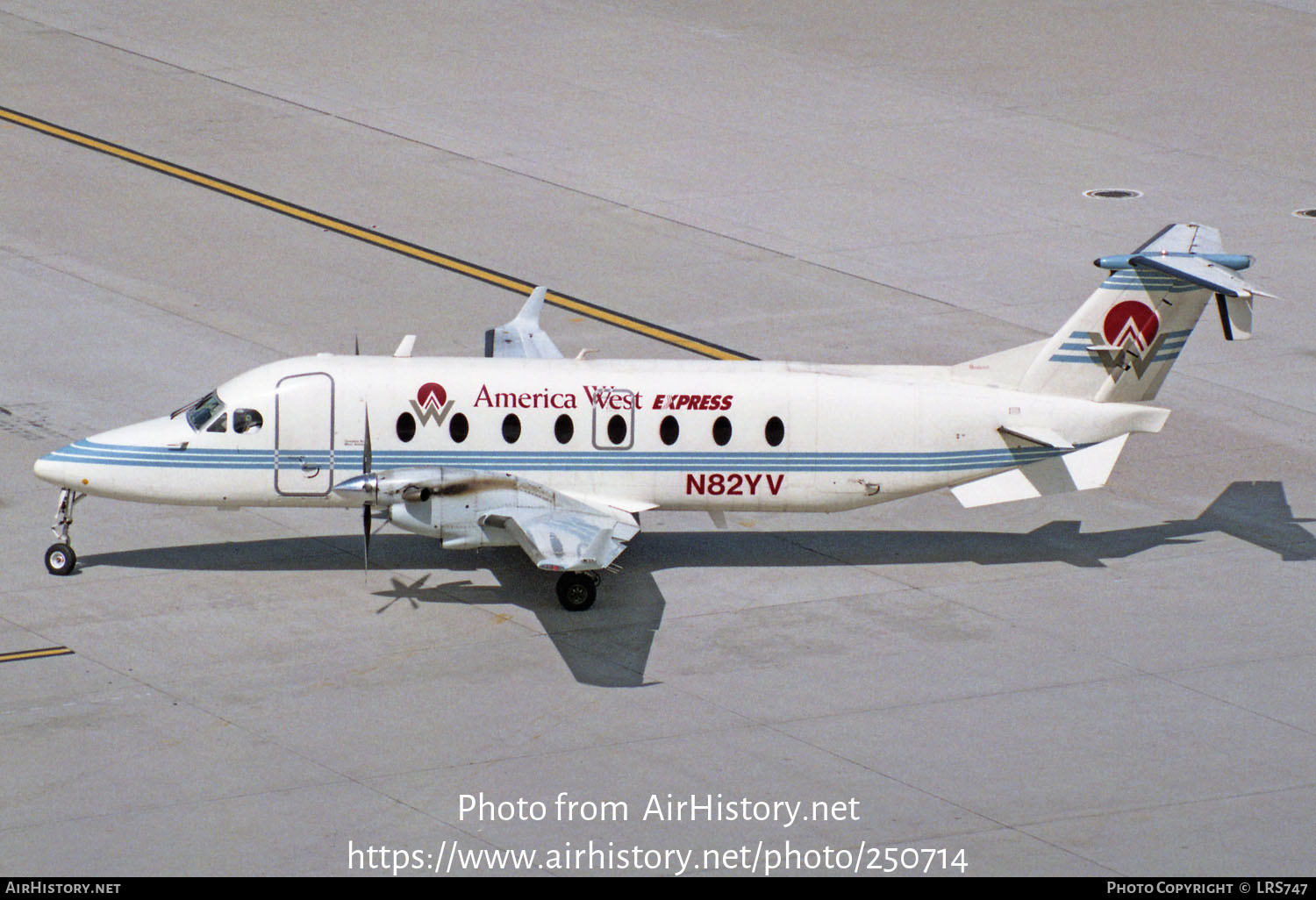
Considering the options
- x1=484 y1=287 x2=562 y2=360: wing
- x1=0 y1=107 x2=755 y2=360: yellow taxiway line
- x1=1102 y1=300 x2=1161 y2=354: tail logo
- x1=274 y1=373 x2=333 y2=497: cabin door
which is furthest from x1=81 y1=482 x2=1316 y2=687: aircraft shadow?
x1=0 y1=107 x2=755 y2=360: yellow taxiway line

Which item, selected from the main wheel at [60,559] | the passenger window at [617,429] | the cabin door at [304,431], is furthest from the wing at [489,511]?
the main wheel at [60,559]

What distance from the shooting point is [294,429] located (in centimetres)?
2533

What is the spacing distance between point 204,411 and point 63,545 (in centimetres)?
268

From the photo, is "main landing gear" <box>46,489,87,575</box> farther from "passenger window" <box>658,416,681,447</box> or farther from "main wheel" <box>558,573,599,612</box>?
"passenger window" <box>658,416,681,447</box>

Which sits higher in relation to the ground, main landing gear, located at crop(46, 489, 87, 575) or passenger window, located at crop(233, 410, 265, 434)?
passenger window, located at crop(233, 410, 265, 434)

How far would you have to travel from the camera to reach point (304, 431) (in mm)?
25344

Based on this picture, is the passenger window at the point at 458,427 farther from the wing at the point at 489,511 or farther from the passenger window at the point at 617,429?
the passenger window at the point at 617,429

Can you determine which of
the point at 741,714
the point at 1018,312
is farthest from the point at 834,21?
the point at 741,714

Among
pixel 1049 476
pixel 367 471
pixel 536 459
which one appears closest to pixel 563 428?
pixel 536 459

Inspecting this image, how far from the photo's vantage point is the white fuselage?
2534cm

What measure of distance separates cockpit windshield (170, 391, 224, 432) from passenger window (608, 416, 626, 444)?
5462mm

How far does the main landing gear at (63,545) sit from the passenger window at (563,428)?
6733 mm

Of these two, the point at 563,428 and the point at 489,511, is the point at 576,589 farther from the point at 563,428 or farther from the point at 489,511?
the point at 563,428

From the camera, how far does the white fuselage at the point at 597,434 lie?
25344mm
